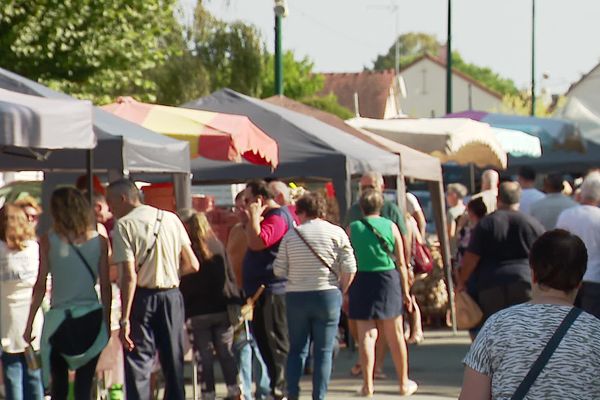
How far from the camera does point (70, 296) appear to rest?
9.30 metres

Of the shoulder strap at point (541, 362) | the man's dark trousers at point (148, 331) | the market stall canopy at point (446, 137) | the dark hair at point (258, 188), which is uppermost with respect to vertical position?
the market stall canopy at point (446, 137)

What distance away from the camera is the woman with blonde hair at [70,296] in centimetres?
927

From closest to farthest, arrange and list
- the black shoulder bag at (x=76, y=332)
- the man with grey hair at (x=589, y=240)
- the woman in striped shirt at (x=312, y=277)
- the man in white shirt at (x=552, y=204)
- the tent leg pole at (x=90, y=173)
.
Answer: the black shoulder bag at (x=76, y=332), the tent leg pole at (x=90, y=173), the woman in striped shirt at (x=312, y=277), the man with grey hair at (x=589, y=240), the man in white shirt at (x=552, y=204)

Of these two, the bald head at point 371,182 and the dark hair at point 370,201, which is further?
the bald head at point 371,182

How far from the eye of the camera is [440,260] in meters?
20.4

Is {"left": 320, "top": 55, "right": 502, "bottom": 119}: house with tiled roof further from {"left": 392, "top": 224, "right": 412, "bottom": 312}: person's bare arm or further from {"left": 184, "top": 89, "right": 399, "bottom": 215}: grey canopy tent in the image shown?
{"left": 392, "top": 224, "right": 412, "bottom": 312}: person's bare arm

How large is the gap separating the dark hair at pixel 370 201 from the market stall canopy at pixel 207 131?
107 cm

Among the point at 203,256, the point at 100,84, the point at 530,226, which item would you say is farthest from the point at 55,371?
the point at 100,84

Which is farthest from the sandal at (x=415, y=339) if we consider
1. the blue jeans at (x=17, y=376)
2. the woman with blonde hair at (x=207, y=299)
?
the blue jeans at (x=17, y=376)

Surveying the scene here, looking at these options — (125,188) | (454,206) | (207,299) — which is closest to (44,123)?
(125,188)

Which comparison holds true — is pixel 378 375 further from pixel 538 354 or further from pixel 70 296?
pixel 538 354

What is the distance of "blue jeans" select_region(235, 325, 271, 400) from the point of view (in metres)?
11.8

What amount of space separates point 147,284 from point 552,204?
5.21m

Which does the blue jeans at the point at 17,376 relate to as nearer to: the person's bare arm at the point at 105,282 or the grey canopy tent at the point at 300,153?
the person's bare arm at the point at 105,282
